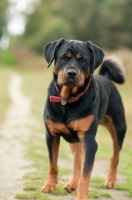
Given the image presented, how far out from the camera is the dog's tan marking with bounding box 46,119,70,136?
5531mm

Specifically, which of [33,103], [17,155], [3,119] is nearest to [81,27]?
[33,103]

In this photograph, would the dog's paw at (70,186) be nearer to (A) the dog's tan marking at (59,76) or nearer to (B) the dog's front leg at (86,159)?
(B) the dog's front leg at (86,159)

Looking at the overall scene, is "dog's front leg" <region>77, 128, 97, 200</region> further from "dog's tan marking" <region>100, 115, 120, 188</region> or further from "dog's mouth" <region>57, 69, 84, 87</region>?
"dog's tan marking" <region>100, 115, 120, 188</region>

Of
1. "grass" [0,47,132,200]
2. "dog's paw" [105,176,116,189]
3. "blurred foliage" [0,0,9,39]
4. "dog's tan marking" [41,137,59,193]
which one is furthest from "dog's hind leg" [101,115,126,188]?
"blurred foliage" [0,0,9,39]

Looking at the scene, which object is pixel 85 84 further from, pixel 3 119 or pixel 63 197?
pixel 3 119

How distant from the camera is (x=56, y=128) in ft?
18.3

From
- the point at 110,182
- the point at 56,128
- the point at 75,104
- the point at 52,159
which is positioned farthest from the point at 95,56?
the point at 110,182

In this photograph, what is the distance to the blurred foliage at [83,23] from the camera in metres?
57.0

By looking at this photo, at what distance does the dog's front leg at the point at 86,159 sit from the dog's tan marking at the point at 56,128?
211 mm

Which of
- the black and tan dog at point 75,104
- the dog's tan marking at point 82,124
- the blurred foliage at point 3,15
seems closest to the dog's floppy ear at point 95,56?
the black and tan dog at point 75,104

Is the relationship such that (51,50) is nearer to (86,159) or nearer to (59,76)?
(59,76)

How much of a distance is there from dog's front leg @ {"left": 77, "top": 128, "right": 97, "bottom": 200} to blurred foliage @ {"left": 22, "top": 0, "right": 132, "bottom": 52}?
50.9m

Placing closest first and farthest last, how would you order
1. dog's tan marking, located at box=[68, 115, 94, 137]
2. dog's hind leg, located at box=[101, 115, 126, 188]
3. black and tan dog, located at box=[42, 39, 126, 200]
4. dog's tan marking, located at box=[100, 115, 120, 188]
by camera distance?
black and tan dog, located at box=[42, 39, 126, 200], dog's tan marking, located at box=[68, 115, 94, 137], dog's tan marking, located at box=[100, 115, 120, 188], dog's hind leg, located at box=[101, 115, 126, 188]

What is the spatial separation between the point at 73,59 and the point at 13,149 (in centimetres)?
422
